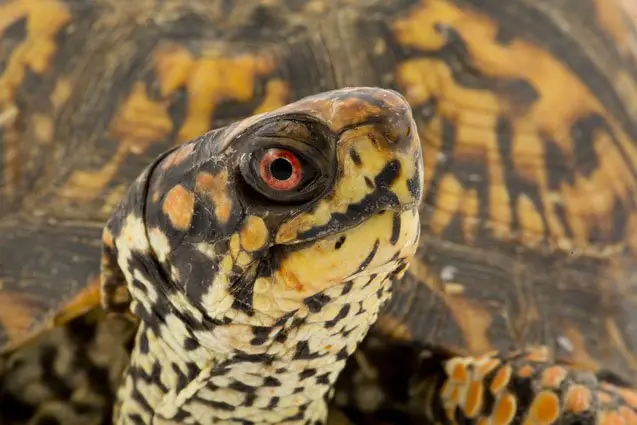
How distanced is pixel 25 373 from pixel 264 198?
3.02 feet

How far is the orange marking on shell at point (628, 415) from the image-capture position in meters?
1.31

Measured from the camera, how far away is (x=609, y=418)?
1.31m

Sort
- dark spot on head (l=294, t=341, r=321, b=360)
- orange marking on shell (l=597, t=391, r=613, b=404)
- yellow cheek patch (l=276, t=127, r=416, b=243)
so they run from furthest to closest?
orange marking on shell (l=597, t=391, r=613, b=404)
dark spot on head (l=294, t=341, r=321, b=360)
yellow cheek patch (l=276, t=127, r=416, b=243)

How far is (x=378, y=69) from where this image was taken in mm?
1593

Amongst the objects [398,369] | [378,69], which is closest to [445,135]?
[378,69]

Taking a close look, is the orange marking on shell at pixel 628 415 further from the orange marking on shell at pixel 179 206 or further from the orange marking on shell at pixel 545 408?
the orange marking on shell at pixel 179 206

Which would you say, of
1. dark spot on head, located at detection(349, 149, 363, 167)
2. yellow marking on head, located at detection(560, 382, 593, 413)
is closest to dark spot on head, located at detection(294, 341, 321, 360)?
dark spot on head, located at detection(349, 149, 363, 167)

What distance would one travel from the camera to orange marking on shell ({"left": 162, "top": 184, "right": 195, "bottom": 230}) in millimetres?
984

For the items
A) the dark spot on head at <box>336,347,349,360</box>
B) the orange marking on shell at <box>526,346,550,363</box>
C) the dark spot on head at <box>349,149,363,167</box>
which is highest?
the dark spot on head at <box>349,149,363,167</box>

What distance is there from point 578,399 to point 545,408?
0.19 ft

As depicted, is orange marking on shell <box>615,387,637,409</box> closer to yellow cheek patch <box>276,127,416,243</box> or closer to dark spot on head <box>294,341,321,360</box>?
dark spot on head <box>294,341,321,360</box>

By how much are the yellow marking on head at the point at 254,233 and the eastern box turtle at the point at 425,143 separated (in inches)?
21.7

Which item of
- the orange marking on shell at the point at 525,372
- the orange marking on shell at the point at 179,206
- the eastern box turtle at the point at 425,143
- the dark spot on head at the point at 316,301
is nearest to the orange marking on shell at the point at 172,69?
the eastern box turtle at the point at 425,143

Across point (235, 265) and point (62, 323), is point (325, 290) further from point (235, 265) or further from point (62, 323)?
point (62, 323)
